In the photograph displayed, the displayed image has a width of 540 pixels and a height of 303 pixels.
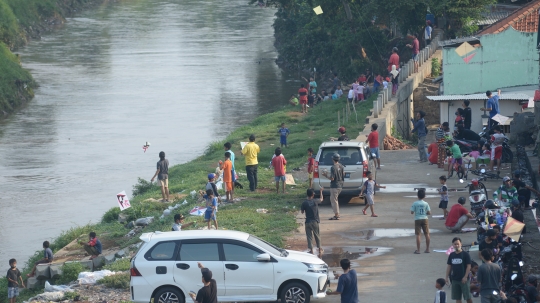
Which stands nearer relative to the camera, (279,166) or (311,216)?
(311,216)

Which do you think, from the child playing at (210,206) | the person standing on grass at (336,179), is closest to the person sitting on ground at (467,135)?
the person standing on grass at (336,179)

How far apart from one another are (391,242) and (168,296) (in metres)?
5.68

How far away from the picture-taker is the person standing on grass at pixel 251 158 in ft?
74.9

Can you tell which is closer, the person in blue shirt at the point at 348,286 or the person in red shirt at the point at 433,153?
the person in blue shirt at the point at 348,286

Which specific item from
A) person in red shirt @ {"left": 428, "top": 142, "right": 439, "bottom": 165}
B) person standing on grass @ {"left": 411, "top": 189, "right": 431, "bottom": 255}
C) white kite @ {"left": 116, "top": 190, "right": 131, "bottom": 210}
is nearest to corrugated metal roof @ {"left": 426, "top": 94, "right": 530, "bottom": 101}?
person in red shirt @ {"left": 428, "top": 142, "right": 439, "bottom": 165}

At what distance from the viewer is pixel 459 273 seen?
1368 centimetres

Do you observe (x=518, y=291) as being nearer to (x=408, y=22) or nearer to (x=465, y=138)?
A: (x=465, y=138)

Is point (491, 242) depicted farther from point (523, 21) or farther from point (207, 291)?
point (523, 21)

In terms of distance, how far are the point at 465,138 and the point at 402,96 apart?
10.0m

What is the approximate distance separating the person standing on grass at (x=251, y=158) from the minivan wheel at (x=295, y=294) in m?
8.75

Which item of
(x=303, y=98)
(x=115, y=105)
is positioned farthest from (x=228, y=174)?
(x=115, y=105)

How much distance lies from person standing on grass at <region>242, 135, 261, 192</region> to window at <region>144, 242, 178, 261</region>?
8.68 metres

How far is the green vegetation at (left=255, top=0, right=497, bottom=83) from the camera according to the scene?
4112 centimetres

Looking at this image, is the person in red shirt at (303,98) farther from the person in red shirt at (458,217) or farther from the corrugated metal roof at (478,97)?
the person in red shirt at (458,217)
